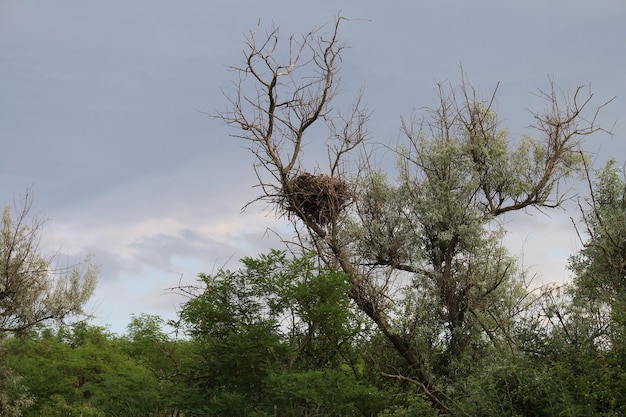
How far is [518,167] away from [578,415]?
10.4 m

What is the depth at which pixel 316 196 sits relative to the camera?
1672cm

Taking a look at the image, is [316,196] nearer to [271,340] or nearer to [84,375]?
[271,340]

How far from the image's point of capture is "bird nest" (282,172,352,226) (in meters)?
16.5

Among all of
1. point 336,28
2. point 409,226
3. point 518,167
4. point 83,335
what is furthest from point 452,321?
point 83,335

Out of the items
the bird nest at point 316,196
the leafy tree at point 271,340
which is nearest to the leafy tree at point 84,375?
the leafy tree at point 271,340

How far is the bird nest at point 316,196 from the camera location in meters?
16.5

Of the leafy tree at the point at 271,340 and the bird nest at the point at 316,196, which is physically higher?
the bird nest at the point at 316,196

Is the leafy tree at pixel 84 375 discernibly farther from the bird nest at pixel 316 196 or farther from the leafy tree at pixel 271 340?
the bird nest at pixel 316 196

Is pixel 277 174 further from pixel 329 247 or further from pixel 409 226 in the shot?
pixel 409 226

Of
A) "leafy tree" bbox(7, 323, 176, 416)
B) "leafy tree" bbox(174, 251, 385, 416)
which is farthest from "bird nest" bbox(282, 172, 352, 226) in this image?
"leafy tree" bbox(7, 323, 176, 416)

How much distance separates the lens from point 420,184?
699 inches

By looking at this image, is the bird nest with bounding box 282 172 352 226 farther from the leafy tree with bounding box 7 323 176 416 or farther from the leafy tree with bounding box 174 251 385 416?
the leafy tree with bounding box 7 323 176 416

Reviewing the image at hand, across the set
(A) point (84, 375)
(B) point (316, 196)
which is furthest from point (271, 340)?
(A) point (84, 375)

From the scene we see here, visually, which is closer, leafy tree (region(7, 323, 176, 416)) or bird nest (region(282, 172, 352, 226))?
leafy tree (region(7, 323, 176, 416))
